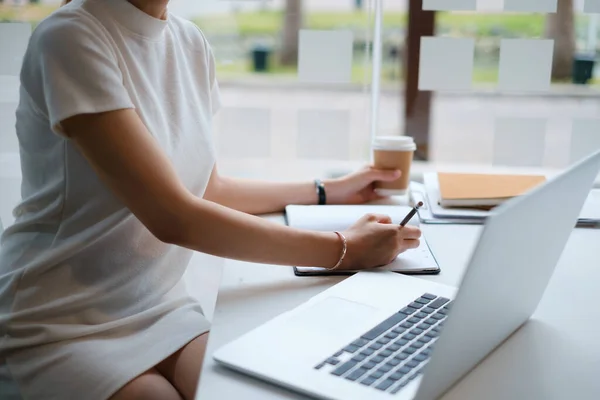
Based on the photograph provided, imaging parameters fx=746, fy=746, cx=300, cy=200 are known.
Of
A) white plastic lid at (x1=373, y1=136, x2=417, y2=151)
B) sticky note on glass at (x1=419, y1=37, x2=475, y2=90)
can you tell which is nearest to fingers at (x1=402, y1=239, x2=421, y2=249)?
white plastic lid at (x1=373, y1=136, x2=417, y2=151)

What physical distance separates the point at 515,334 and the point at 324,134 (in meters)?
1.08

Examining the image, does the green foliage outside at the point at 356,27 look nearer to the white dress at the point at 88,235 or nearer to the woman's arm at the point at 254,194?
the woman's arm at the point at 254,194

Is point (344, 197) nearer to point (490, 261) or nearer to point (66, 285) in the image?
point (66, 285)

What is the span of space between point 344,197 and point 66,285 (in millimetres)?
638

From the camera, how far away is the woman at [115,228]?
1.06m

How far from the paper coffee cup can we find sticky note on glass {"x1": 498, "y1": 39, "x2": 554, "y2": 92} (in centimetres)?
38

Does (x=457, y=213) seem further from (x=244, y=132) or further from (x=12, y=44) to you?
(x=12, y=44)

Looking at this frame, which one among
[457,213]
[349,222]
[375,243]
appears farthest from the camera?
[457,213]

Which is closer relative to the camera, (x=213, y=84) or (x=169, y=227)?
(x=169, y=227)

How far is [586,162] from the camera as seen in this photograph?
2.79ft

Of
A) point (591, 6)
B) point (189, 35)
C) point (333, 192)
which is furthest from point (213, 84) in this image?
point (591, 6)

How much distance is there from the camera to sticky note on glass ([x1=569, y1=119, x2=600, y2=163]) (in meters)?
1.86

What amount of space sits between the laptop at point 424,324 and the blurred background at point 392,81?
0.95m

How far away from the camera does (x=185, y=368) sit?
3.51 feet
